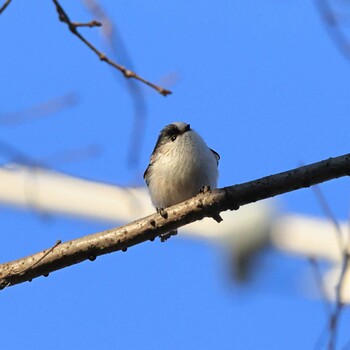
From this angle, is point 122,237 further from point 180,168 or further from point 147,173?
point 147,173

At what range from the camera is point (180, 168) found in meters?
3.96

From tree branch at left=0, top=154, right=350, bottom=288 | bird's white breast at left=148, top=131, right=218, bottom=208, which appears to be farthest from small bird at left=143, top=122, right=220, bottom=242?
tree branch at left=0, top=154, right=350, bottom=288

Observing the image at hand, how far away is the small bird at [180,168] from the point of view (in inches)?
155

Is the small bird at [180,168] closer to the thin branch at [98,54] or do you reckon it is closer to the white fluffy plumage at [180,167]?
the white fluffy plumage at [180,167]

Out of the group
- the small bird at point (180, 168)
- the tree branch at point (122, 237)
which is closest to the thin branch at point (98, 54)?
the tree branch at point (122, 237)

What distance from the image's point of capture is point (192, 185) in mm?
3924

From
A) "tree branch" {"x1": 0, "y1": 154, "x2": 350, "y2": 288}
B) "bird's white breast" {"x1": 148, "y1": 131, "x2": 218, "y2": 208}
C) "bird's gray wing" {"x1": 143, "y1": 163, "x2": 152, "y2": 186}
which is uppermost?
"bird's gray wing" {"x1": 143, "y1": 163, "x2": 152, "y2": 186}

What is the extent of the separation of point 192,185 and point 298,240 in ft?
9.61

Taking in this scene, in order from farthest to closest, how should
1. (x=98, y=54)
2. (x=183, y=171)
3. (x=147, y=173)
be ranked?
(x=147, y=173), (x=183, y=171), (x=98, y=54)

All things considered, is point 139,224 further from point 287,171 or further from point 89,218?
point 89,218

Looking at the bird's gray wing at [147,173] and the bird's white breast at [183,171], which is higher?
the bird's gray wing at [147,173]

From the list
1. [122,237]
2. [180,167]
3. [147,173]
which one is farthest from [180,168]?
[122,237]

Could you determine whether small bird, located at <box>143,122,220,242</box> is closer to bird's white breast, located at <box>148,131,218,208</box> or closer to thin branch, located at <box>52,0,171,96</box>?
bird's white breast, located at <box>148,131,218,208</box>

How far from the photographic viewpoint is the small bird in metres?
3.93
